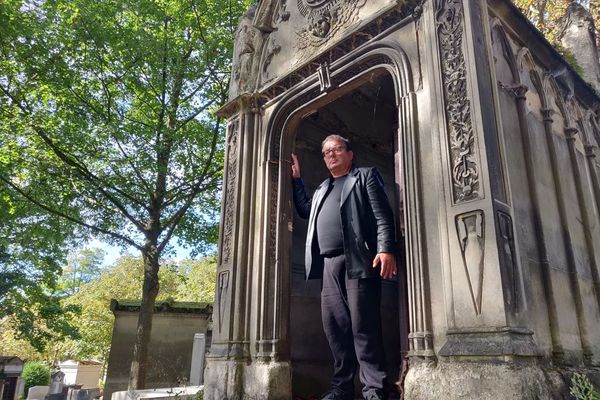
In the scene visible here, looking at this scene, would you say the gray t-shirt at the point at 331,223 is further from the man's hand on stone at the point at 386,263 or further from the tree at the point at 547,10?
the tree at the point at 547,10

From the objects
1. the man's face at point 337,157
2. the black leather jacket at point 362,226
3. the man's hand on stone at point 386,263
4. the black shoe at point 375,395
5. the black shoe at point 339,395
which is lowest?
the black shoe at point 339,395

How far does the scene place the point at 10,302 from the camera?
19172 millimetres

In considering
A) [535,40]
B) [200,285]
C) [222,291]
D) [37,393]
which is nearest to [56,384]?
[37,393]

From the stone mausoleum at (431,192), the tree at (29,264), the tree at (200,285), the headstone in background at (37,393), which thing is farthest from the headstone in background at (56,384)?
the stone mausoleum at (431,192)

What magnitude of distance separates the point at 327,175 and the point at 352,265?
295cm

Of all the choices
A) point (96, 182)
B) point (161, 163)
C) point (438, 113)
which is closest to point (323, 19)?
point (438, 113)

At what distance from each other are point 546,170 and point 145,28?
1232cm

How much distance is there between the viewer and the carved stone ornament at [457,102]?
385 centimetres

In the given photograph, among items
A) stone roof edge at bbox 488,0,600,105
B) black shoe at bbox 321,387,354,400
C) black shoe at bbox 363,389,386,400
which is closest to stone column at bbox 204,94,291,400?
black shoe at bbox 321,387,354,400

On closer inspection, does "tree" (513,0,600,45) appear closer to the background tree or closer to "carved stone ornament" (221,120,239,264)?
"carved stone ornament" (221,120,239,264)

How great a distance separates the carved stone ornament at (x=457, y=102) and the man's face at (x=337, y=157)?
1.35 m

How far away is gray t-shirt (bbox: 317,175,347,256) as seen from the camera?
474 cm

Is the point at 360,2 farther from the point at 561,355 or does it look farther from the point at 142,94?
the point at 142,94

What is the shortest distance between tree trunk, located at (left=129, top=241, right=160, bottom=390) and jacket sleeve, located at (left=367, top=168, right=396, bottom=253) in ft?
32.0
